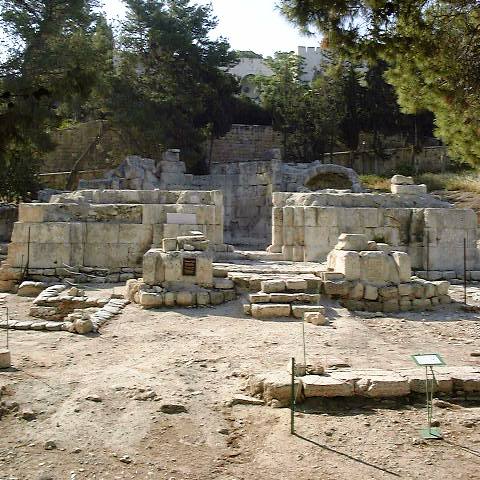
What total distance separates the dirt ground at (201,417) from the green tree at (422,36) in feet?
11.3

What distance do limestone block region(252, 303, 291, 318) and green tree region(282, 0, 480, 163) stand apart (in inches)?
155

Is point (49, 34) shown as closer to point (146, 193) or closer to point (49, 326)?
point (146, 193)

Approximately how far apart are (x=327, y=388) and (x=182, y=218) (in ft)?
27.2

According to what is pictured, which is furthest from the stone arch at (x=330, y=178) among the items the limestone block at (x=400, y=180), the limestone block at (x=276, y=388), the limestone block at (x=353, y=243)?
the limestone block at (x=276, y=388)

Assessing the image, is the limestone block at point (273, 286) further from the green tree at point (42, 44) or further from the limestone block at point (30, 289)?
the green tree at point (42, 44)

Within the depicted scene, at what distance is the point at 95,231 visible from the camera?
1387 cm

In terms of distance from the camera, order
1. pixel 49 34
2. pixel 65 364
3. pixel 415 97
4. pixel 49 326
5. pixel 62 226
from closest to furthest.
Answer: pixel 65 364
pixel 415 97
pixel 49 326
pixel 62 226
pixel 49 34

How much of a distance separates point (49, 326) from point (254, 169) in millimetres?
14659

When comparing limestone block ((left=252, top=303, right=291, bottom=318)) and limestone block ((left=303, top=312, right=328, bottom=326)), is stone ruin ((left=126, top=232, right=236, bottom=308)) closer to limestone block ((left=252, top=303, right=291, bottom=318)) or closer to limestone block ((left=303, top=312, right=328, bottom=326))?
limestone block ((left=252, top=303, right=291, bottom=318))

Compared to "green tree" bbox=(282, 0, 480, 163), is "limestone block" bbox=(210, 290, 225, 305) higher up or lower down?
lower down

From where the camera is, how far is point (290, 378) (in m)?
6.57

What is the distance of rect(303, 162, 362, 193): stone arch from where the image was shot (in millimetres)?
22328

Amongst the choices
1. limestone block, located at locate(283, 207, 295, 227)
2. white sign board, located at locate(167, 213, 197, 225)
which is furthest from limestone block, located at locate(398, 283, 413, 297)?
white sign board, located at locate(167, 213, 197, 225)

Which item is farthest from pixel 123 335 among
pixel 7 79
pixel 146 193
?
pixel 7 79
